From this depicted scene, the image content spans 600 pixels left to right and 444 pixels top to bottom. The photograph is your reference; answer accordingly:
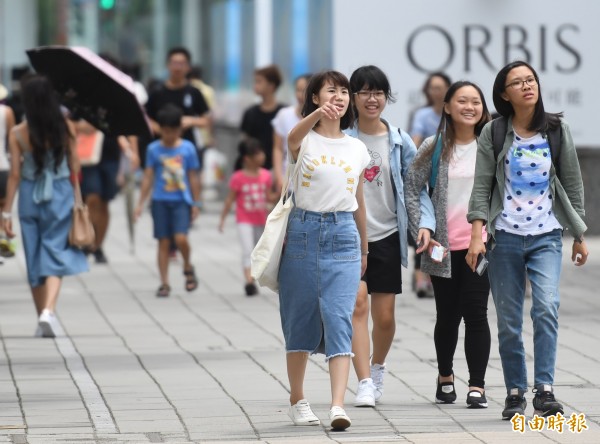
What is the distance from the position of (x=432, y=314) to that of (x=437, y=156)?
166 inches

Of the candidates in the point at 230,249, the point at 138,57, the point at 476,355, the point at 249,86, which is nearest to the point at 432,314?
the point at 476,355

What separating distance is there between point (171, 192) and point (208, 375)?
472 centimetres

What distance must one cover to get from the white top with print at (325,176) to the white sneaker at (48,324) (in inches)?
153

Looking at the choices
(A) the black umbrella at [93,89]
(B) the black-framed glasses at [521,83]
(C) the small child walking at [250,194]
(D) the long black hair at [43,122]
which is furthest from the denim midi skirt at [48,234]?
(B) the black-framed glasses at [521,83]

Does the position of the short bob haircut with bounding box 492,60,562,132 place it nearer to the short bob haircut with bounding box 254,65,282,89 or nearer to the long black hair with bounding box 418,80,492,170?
the long black hair with bounding box 418,80,492,170

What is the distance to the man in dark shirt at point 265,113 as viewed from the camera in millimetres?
14766

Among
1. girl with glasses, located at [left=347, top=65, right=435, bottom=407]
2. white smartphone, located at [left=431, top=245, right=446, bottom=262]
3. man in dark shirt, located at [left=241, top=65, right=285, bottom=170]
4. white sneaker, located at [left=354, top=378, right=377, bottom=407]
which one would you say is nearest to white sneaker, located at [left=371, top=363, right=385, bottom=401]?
girl with glasses, located at [left=347, top=65, right=435, bottom=407]

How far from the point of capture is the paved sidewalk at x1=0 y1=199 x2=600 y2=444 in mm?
7559

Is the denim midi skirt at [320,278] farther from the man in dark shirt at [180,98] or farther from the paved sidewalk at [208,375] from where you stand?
the man in dark shirt at [180,98]

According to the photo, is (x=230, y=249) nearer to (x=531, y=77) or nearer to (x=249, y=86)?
(x=249, y=86)

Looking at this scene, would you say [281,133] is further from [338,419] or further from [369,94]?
[338,419]

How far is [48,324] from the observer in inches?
438

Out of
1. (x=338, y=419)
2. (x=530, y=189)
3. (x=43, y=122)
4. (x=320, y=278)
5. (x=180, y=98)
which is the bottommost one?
(x=338, y=419)

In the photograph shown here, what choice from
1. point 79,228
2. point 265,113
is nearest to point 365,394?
point 79,228
